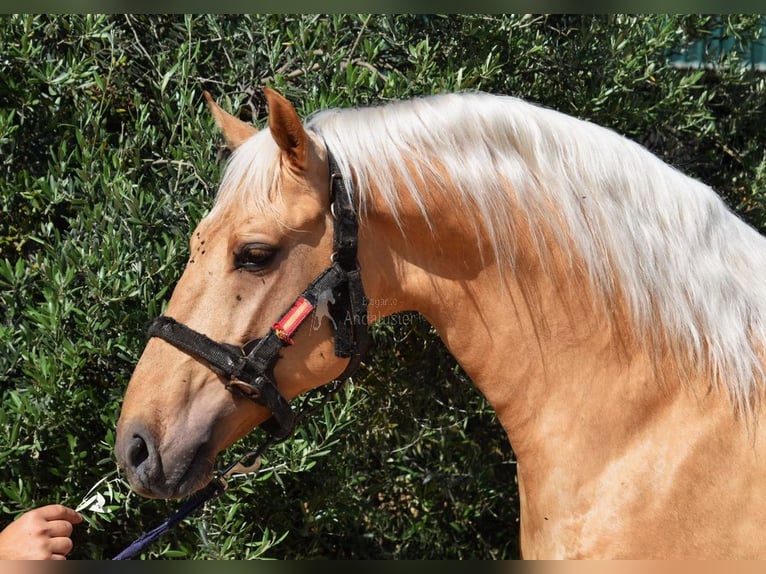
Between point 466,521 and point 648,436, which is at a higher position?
point 648,436

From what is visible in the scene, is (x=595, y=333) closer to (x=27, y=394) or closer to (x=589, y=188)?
(x=589, y=188)

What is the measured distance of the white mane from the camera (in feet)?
5.88

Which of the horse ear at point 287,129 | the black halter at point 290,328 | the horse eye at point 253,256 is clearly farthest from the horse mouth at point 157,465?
the horse ear at point 287,129

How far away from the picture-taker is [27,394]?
2664mm

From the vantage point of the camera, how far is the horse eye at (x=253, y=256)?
70.5 inches

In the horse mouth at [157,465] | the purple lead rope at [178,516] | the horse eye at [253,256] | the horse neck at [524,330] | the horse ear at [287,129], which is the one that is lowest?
the purple lead rope at [178,516]

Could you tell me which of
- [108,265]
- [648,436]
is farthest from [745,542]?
[108,265]

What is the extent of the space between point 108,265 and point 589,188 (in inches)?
64.1

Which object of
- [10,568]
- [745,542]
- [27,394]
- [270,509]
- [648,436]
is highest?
[648,436]

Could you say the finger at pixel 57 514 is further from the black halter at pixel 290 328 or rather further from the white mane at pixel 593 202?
the white mane at pixel 593 202

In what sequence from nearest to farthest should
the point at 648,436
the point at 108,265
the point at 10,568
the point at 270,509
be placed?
the point at 10,568 < the point at 648,436 < the point at 108,265 < the point at 270,509

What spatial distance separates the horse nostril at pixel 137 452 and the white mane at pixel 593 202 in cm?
65

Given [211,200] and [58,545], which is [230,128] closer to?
[211,200]

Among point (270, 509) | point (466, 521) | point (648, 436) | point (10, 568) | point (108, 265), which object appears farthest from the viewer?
point (466, 521)
